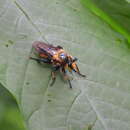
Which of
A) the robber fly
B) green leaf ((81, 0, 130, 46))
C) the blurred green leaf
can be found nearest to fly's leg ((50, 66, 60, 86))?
the robber fly

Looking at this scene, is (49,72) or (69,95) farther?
(49,72)

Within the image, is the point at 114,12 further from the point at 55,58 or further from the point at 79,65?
the point at 55,58

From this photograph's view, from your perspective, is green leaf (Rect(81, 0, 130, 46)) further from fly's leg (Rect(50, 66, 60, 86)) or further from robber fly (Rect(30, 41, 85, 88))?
fly's leg (Rect(50, 66, 60, 86))

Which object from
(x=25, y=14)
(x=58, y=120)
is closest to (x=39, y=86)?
(x=58, y=120)

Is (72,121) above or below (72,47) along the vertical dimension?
below

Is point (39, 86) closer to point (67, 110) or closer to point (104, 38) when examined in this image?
point (67, 110)

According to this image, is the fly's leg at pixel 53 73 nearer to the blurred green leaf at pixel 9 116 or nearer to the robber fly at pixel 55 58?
the robber fly at pixel 55 58

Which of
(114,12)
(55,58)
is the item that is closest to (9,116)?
(55,58)
